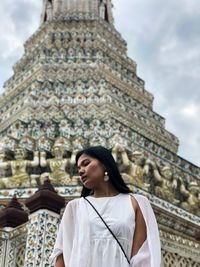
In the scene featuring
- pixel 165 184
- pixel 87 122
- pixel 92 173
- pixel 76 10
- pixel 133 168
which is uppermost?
pixel 76 10

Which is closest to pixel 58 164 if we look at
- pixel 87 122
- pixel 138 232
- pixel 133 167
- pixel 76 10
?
pixel 133 167

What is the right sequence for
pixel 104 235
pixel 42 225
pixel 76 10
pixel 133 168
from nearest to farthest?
pixel 104 235 < pixel 42 225 < pixel 133 168 < pixel 76 10

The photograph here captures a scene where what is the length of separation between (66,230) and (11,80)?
1891cm

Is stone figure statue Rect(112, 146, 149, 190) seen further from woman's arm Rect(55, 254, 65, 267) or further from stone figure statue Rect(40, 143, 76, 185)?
woman's arm Rect(55, 254, 65, 267)

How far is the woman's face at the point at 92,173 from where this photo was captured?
109 inches

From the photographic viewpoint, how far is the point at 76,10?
2330 cm

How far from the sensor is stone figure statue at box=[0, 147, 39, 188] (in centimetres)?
1134

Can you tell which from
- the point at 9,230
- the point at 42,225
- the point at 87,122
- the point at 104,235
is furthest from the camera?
the point at 87,122

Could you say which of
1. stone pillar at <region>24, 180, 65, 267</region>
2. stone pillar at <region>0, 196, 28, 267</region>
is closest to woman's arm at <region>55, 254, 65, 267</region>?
stone pillar at <region>24, 180, 65, 267</region>

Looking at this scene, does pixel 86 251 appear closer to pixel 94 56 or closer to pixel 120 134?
pixel 120 134

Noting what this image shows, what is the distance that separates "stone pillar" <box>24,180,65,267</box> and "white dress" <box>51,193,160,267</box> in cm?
391

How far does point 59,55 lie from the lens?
65.9ft

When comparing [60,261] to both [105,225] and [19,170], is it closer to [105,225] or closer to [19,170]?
[105,225]

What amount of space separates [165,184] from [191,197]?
1.00 metres
